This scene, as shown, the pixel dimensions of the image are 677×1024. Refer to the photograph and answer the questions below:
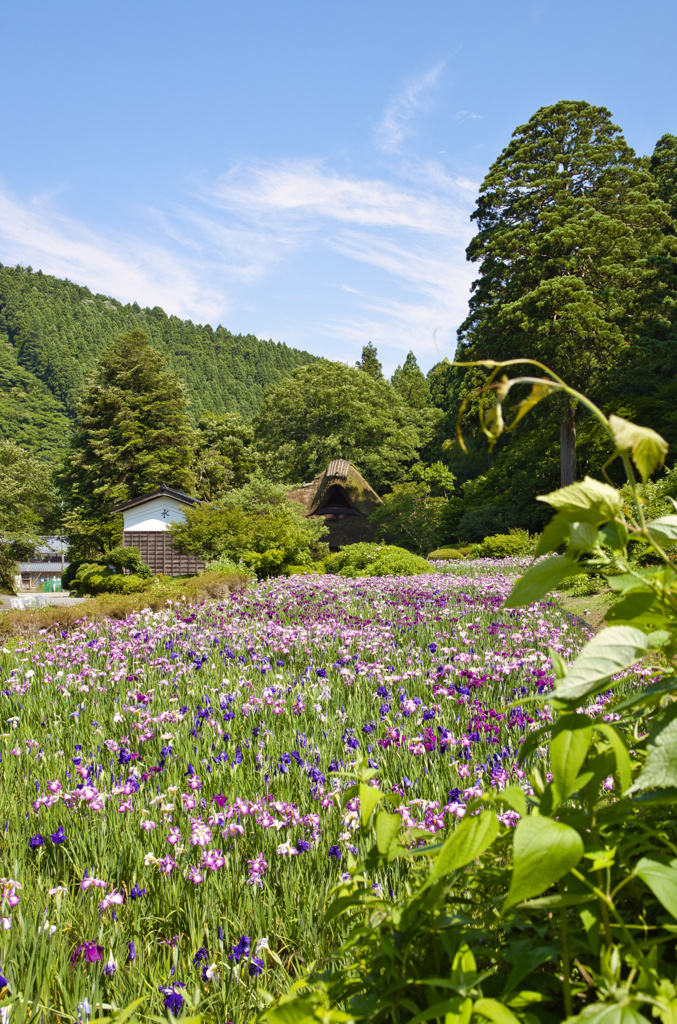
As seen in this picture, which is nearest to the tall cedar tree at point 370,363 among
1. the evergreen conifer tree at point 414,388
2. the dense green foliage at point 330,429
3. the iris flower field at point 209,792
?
the evergreen conifer tree at point 414,388

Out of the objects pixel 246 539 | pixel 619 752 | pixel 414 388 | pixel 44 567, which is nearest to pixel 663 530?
pixel 619 752

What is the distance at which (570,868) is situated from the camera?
705mm

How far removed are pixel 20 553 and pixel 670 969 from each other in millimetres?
44747

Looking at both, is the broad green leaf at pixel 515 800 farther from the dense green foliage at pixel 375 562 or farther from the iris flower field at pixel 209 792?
the dense green foliage at pixel 375 562

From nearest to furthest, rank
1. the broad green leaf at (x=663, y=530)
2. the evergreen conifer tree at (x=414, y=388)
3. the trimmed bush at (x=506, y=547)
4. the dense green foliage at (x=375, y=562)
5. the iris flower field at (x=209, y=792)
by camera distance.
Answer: the broad green leaf at (x=663, y=530) < the iris flower field at (x=209, y=792) < the dense green foliage at (x=375, y=562) < the trimmed bush at (x=506, y=547) < the evergreen conifer tree at (x=414, y=388)

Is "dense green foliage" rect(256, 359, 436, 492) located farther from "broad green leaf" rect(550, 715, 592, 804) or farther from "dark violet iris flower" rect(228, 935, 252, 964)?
"broad green leaf" rect(550, 715, 592, 804)

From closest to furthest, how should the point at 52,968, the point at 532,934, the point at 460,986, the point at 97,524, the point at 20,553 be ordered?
the point at 460,986 < the point at 532,934 < the point at 52,968 < the point at 97,524 < the point at 20,553

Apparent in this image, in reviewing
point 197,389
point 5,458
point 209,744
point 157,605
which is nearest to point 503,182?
point 157,605

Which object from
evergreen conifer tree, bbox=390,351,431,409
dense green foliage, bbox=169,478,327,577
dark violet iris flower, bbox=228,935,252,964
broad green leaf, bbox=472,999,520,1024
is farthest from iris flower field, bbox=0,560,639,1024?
evergreen conifer tree, bbox=390,351,431,409

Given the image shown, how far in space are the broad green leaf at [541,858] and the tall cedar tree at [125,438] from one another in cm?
3302

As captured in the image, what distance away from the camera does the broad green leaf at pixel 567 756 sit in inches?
29.6

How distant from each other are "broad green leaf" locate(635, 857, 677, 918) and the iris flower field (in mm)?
267

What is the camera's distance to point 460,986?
2.40 feet

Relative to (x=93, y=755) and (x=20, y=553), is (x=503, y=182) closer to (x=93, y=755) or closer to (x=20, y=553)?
(x=93, y=755)
